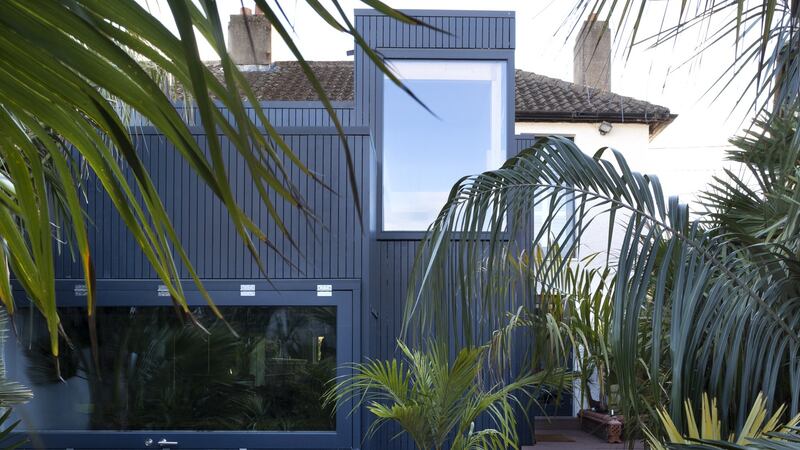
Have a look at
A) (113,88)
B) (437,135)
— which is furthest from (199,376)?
(113,88)

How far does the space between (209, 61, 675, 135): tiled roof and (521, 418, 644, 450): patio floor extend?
225 inches

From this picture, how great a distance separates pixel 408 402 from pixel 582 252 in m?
11.1

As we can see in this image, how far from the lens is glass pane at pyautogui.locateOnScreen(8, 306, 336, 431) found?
28.6 ft

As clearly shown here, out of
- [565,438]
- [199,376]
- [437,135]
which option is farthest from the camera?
[565,438]

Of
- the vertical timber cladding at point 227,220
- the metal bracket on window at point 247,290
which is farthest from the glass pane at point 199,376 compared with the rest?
the vertical timber cladding at point 227,220

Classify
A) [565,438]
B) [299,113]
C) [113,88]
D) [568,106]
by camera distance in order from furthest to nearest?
[568,106]
[565,438]
[299,113]
[113,88]

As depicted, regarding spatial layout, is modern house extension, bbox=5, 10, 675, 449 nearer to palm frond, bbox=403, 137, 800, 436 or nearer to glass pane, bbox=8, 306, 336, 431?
glass pane, bbox=8, 306, 336, 431

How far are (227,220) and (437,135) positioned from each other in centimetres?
264

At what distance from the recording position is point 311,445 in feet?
28.4

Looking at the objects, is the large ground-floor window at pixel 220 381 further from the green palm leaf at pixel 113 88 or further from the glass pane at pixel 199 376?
the green palm leaf at pixel 113 88

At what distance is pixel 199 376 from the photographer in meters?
8.72

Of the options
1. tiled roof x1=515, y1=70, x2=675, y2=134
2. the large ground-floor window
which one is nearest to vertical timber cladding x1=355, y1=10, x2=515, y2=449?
the large ground-floor window

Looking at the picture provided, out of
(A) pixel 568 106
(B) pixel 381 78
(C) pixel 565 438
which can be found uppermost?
(A) pixel 568 106

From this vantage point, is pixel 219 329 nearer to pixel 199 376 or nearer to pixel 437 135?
pixel 199 376
